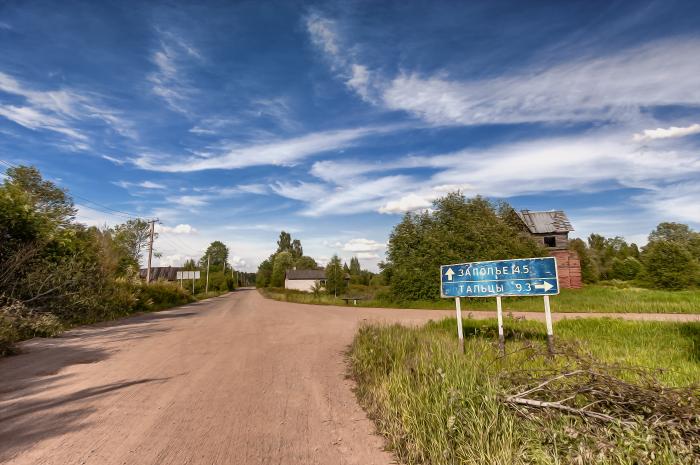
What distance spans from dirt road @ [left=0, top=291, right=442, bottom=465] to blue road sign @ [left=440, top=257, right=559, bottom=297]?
9.76 feet

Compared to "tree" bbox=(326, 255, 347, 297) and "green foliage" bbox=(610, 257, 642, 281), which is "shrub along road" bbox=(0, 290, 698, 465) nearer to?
"tree" bbox=(326, 255, 347, 297)

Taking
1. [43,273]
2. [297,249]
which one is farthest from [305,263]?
[43,273]

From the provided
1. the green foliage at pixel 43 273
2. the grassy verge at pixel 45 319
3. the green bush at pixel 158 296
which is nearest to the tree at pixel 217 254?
the green bush at pixel 158 296

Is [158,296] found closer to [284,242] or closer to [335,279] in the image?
[335,279]

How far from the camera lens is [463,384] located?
146 inches

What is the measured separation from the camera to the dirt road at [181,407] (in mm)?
3562

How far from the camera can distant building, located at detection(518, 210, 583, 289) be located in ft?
104

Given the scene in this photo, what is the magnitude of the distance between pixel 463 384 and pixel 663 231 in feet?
274

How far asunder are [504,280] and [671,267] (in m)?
39.5

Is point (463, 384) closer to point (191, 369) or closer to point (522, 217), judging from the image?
point (191, 369)

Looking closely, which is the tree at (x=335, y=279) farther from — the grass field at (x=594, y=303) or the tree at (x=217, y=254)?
the tree at (x=217, y=254)

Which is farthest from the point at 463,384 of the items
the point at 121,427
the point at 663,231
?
the point at 663,231

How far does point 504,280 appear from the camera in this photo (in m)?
6.93

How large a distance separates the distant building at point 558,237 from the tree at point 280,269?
186ft
